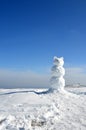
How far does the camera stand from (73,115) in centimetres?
2714

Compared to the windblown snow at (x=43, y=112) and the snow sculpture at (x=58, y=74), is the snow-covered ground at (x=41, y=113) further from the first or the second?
the snow sculpture at (x=58, y=74)

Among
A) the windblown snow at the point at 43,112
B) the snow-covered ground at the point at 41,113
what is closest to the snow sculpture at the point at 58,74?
the windblown snow at the point at 43,112

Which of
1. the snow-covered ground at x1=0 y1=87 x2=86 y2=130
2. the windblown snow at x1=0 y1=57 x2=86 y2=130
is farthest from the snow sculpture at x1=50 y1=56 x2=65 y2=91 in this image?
the snow-covered ground at x1=0 y1=87 x2=86 y2=130

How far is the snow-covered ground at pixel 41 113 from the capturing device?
21.3 meters

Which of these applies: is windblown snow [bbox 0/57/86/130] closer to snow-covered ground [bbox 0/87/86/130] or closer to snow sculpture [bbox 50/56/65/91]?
snow-covered ground [bbox 0/87/86/130]

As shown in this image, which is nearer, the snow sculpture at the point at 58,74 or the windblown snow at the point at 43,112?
the windblown snow at the point at 43,112

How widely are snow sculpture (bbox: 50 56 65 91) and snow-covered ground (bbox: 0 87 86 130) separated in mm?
3385

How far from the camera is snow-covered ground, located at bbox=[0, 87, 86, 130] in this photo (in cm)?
2134

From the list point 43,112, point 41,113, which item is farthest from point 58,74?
point 41,113

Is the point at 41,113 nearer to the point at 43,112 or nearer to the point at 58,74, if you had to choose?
the point at 43,112

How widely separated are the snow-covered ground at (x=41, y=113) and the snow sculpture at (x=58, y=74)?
3385 millimetres

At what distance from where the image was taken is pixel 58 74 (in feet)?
126

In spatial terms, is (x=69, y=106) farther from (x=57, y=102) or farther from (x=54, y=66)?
(x=54, y=66)

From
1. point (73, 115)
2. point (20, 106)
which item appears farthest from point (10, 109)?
point (73, 115)
